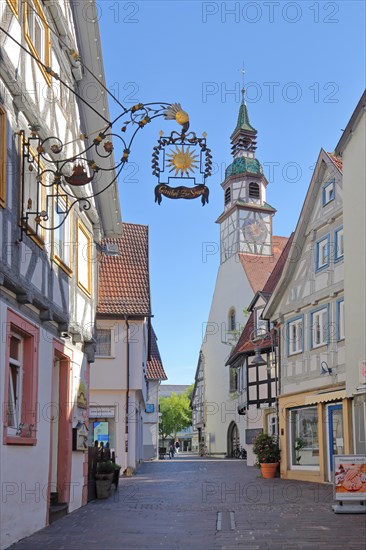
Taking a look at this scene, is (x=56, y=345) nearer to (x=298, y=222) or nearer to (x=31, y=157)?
(x=31, y=157)

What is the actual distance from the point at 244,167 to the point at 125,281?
38.7 m

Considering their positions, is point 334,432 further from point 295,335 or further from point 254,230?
point 254,230

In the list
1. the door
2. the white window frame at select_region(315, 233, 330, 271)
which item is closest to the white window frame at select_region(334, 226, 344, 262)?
the white window frame at select_region(315, 233, 330, 271)

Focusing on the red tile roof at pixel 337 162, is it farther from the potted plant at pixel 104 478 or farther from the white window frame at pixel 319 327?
the potted plant at pixel 104 478

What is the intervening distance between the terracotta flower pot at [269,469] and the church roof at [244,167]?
41740 mm

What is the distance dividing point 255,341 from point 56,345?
71.9 ft

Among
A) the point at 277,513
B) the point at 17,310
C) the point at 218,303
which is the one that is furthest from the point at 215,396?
the point at 17,310

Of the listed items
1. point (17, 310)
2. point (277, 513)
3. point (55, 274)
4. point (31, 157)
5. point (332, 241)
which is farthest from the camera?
point (332, 241)

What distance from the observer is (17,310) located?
414 inches

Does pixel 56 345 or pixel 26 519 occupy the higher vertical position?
pixel 56 345

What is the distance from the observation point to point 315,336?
936 inches

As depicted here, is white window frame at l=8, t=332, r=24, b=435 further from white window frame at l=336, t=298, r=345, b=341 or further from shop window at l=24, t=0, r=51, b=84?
white window frame at l=336, t=298, r=345, b=341

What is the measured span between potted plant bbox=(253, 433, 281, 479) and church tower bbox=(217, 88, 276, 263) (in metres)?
34.7

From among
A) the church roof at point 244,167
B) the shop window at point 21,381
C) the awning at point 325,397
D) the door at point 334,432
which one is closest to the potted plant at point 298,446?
the awning at point 325,397
